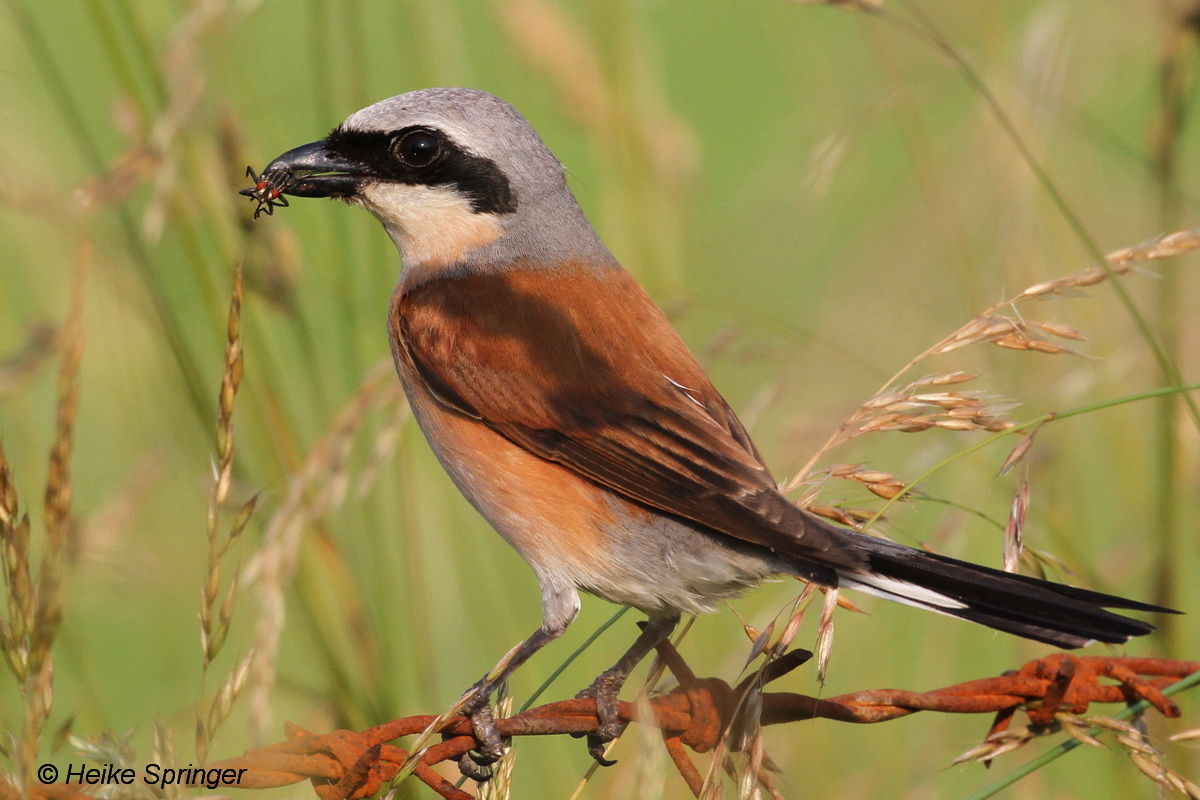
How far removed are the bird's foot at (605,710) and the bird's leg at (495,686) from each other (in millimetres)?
152

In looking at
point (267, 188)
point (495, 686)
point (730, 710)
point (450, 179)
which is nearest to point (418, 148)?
point (450, 179)

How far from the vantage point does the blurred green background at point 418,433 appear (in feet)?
8.56

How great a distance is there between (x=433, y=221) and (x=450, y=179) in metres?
0.11

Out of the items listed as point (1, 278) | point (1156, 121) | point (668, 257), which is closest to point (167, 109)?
point (1, 278)

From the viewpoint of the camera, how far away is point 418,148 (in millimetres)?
2867

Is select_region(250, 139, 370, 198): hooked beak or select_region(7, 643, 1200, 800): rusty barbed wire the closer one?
select_region(7, 643, 1200, 800): rusty barbed wire

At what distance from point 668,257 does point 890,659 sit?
169 centimetres

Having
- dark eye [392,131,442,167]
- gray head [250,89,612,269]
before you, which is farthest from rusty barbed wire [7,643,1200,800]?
dark eye [392,131,442,167]

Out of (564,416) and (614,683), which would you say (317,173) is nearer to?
(564,416)

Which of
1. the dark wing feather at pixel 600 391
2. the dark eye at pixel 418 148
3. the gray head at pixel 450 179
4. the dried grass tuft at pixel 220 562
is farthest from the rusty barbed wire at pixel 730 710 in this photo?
the dark eye at pixel 418 148

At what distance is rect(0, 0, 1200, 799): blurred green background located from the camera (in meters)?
2.61

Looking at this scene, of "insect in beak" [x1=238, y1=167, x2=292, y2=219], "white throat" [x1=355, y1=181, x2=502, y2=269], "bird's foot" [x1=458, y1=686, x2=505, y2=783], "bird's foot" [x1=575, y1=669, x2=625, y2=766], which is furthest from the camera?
"white throat" [x1=355, y1=181, x2=502, y2=269]

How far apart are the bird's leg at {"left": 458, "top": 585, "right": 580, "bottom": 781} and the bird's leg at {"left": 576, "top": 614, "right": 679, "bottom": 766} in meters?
0.15

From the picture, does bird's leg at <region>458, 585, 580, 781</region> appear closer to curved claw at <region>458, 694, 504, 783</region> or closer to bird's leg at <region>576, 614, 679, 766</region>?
curved claw at <region>458, 694, 504, 783</region>
